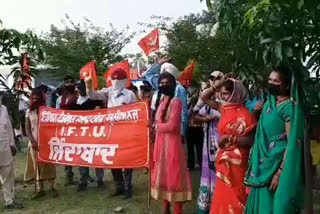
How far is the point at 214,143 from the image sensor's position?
4727mm

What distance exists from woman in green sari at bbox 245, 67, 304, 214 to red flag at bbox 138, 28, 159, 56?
7838 millimetres

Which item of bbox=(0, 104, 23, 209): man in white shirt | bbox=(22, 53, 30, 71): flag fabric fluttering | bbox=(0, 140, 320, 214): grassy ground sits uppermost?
bbox=(22, 53, 30, 71): flag fabric fluttering

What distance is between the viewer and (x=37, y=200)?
257 inches

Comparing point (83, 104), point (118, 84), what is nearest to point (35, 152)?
point (83, 104)

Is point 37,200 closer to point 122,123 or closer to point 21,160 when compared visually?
point 122,123

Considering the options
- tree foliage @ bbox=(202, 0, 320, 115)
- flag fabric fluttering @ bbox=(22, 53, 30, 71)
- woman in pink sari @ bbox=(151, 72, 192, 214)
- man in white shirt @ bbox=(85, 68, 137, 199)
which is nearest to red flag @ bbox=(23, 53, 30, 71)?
flag fabric fluttering @ bbox=(22, 53, 30, 71)

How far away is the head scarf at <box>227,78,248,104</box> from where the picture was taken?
13.0 ft

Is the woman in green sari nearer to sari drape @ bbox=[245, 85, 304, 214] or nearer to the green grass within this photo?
sari drape @ bbox=[245, 85, 304, 214]

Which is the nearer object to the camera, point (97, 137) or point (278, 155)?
point (278, 155)

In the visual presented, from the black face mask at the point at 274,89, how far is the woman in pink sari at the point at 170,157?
5.59 ft

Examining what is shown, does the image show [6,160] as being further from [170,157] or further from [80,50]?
[80,50]

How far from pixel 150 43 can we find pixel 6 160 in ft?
19.1

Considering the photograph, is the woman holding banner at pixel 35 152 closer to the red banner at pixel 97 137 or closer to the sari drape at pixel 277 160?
the red banner at pixel 97 137

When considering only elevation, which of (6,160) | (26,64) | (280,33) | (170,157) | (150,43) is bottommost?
(6,160)
